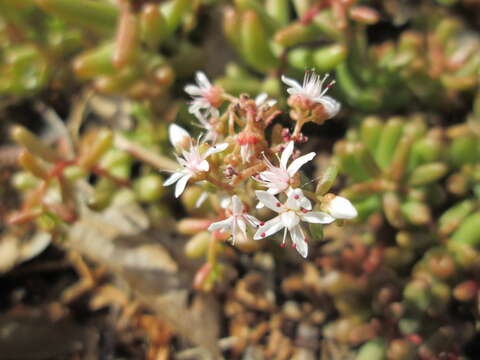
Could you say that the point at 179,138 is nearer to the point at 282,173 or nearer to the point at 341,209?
the point at 282,173

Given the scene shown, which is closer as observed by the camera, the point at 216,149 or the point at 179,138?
the point at 216,149

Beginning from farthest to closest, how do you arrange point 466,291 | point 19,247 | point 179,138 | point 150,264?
point 19,247
point 150,264
point 466,291
point 179,138

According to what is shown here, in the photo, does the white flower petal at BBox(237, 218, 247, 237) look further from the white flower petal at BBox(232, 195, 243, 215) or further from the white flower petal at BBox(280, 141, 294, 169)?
the white flower petal at BBox(280, 141, 294, 169)

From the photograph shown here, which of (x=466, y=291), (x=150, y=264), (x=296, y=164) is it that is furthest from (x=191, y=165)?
(x=466, y=291)

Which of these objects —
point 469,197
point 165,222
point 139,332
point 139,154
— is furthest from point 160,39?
point 469,197

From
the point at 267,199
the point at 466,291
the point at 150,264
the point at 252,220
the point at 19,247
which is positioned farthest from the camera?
the point at 19,247

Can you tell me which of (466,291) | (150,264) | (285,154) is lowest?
(466,291)

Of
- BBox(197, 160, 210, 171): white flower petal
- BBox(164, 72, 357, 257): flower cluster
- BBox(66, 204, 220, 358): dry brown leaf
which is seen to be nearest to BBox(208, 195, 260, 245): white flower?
BBox(164, 72, 357, 257): flower cluster

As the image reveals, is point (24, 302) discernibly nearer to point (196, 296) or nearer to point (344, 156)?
point (196, 296)
